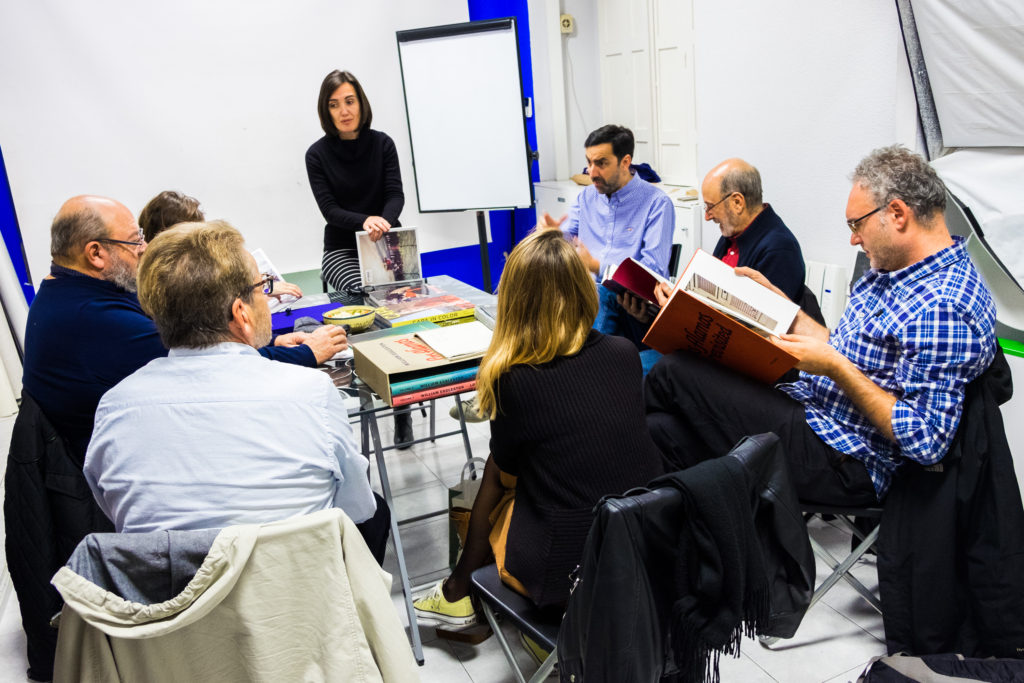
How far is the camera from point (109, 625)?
116cm

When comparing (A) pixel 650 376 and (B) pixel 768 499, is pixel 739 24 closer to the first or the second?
(A) pixel 650 376

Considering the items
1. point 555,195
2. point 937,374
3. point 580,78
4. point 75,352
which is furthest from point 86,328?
point 580,78

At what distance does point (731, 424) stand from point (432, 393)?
81 centimetres

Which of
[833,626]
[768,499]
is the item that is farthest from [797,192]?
[768,499]

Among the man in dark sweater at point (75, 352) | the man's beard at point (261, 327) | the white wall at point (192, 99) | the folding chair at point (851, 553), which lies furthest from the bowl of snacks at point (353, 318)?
the white wall at point (192, 99)

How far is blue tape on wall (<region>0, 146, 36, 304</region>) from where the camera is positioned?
182 inches

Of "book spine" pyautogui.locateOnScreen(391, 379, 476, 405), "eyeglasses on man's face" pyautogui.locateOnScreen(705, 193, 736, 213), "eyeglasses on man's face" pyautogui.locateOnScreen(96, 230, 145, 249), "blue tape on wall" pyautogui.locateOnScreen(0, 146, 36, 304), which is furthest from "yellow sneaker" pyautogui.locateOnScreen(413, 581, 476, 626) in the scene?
"blue tape on wall" pyautogui.locateOnScreen(0, 146, 36, 304)

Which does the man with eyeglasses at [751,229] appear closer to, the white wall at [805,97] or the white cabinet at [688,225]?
the white wall at [805,97]

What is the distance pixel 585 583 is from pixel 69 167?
15.2 feet

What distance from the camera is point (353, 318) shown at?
251 centimetres

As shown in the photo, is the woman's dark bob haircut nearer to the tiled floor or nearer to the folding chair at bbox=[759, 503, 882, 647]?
the tiled floor

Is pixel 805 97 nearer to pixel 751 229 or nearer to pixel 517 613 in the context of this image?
pixel 751 229

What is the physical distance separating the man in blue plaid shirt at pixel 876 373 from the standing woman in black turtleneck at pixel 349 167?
7.02 feet

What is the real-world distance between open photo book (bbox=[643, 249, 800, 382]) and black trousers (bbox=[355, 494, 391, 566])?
872 mm
